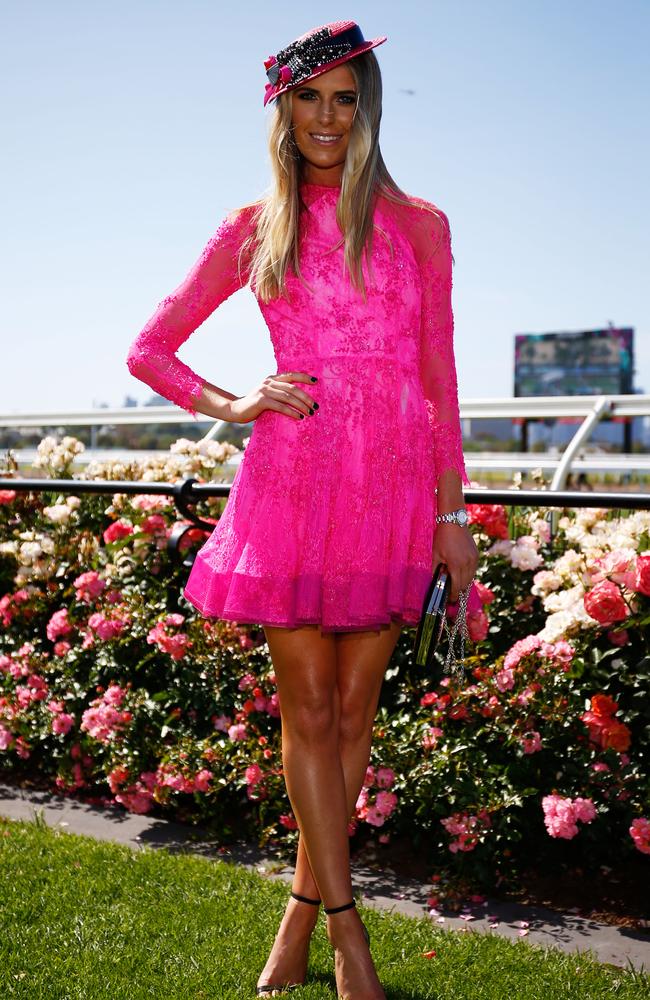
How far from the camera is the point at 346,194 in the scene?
8.20 feet

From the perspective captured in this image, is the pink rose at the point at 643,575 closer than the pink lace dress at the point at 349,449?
No

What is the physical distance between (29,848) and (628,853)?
1795 millimetres

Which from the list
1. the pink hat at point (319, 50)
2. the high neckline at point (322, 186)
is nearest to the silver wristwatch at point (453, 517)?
the high neckline at point (322, 186)

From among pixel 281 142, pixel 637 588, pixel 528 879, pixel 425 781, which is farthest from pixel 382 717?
pixel 281 142

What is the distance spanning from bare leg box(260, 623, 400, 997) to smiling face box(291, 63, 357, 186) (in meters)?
1.08

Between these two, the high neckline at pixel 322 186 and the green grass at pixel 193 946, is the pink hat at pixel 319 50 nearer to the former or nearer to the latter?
the high neckline at pixel 322 186

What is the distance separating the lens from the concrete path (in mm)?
2826

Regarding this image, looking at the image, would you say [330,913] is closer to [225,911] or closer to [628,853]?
[225,911]

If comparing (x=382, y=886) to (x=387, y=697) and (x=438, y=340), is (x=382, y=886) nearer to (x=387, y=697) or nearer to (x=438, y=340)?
(x=387, y=697)

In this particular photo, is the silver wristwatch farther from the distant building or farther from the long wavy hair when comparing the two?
the distant building

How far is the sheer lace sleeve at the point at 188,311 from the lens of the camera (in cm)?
262

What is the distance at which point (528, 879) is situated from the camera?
3.23 meters

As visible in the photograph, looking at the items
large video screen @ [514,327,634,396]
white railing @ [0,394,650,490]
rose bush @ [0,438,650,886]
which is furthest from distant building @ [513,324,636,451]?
rose bush @ [0,438,650,886]

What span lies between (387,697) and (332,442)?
4.86 feet
